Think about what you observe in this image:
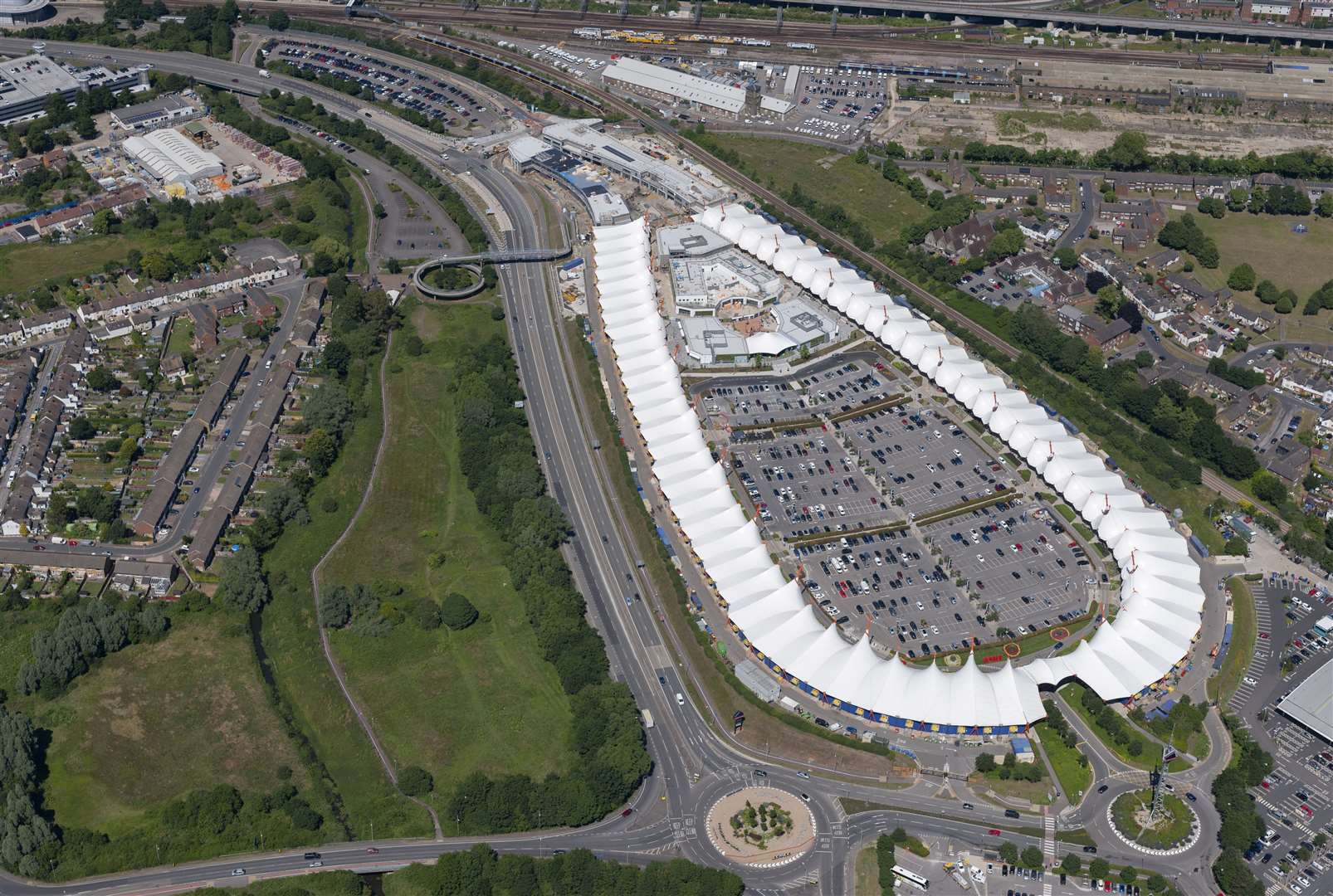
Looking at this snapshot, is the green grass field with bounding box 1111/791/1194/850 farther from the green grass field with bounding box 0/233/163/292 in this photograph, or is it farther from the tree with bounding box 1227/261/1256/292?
the green grass field with bounding box 0/233/163/292

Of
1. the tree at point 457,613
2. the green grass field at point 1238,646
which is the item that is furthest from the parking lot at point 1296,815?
the tree at point 457,613

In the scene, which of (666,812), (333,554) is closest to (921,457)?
(666,812)

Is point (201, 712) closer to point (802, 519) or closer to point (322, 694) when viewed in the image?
point (322, 694)

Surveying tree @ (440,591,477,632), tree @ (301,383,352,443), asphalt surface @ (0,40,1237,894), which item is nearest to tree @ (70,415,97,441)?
asphalt surface @ (0,40,1237,894)

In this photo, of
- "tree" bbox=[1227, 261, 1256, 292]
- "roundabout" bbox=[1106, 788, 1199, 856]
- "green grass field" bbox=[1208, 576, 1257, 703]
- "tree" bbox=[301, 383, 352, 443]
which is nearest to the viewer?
"roundabout" bbox=[1106, 788, 1199, 856]

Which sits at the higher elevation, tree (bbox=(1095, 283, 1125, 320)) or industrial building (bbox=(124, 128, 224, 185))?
tree (bbox=(1095, 283, 1125, 320))

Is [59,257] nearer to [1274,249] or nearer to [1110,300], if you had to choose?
[1110,300]

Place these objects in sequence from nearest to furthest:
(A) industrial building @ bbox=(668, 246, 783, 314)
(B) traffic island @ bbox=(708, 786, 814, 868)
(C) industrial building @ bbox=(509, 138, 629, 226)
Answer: (B) traffic island @ bbox=(708, 786, 814, 868) < (A) industrial building @ bbox=(668, 246, 783, 314) < (C) industrial building @ bbox=(509, 138, 629, 226)
